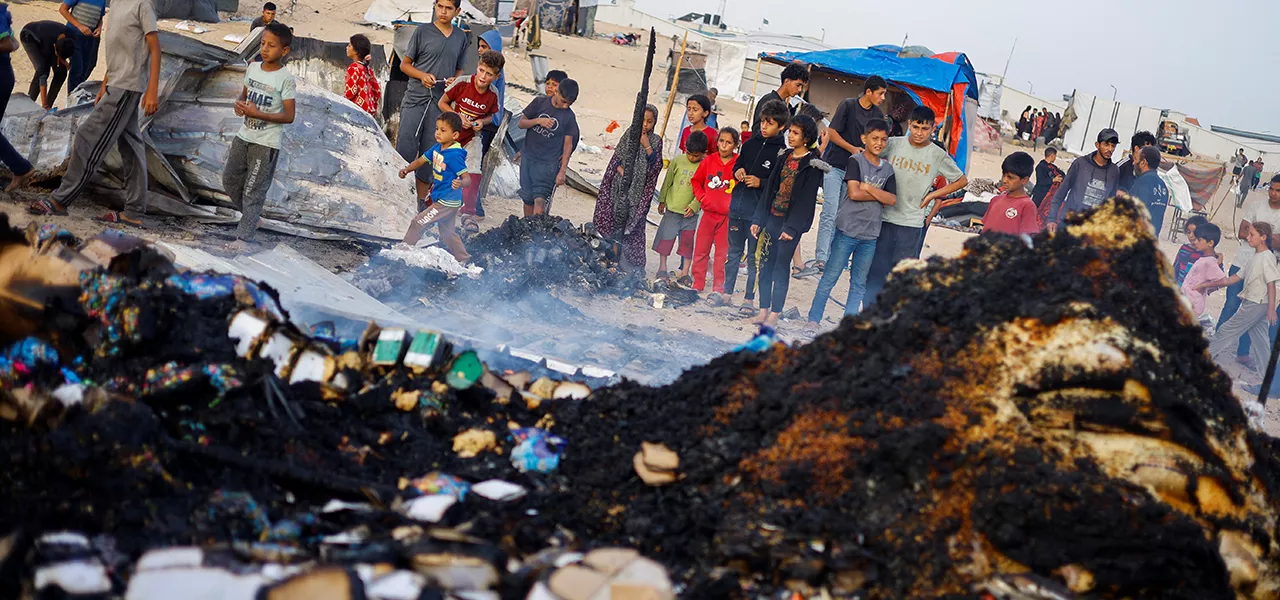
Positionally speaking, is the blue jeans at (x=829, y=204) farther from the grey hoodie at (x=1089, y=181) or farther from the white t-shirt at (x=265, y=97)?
the white t-shirt at (x=265, y=97)

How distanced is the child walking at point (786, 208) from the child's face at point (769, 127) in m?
0.10

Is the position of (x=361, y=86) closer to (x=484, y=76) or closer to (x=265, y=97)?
(x=484, y=76)

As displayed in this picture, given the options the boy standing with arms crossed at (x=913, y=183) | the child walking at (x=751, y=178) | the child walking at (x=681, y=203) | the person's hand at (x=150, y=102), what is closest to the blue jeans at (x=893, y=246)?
the boy standing with arms crossed at (x=913, y=183)

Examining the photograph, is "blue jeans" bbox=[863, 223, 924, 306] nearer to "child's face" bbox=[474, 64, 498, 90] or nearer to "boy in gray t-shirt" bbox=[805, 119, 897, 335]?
"boy in gray t-shirt" bbox=[805, 119, 897, 335]

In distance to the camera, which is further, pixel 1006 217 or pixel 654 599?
pixel 1006 217

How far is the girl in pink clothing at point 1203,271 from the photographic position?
9.05m

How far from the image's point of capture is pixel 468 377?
3.76 metres

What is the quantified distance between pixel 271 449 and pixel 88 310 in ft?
3.50

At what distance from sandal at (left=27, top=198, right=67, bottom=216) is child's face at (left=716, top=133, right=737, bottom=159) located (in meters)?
4.90

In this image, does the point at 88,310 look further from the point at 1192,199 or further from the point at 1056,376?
the point at 1192,199

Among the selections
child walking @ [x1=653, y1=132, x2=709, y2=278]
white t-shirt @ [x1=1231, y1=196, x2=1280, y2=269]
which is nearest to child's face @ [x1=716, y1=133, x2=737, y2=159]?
child walking @ [x1=653, y1=132, x2=709, y2=278]

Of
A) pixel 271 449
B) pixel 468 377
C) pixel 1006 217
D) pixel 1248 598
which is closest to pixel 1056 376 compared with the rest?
pixel 1248 598

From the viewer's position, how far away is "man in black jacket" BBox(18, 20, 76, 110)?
30.9 feet

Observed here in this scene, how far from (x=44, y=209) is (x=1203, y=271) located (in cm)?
982
